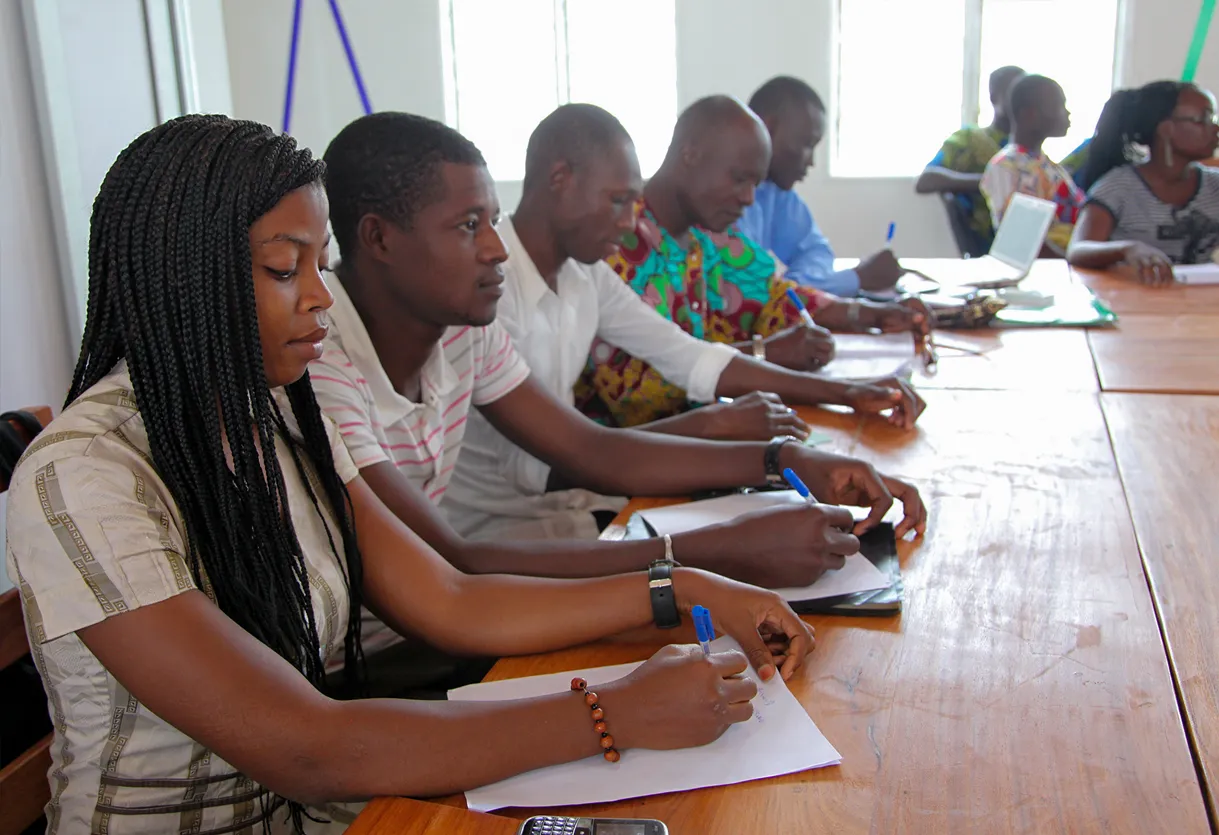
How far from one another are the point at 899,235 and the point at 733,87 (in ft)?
3.90

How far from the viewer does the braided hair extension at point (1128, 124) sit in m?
3.49

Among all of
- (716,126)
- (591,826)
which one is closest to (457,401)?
→ (591,826)

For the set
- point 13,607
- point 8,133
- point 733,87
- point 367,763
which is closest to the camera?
point 367,763

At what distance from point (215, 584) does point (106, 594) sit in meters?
0.13

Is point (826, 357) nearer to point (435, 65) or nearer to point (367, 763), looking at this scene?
point (367, 763)

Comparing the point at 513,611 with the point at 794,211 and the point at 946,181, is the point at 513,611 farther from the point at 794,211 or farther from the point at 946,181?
the point at 946,181

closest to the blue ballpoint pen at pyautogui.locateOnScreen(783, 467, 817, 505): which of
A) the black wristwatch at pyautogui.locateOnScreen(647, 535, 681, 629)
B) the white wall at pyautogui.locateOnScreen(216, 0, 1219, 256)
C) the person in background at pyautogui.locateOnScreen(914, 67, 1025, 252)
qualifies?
the black wristwatch at pyautogui.locateOnScreen(647, 535, 681, 629)

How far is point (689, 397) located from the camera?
212 centimetres

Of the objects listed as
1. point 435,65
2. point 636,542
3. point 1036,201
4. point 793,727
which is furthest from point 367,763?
point 435,65

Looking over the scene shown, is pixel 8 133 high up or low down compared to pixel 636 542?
up

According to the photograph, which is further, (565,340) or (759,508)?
(565,340)

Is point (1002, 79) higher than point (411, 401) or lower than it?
higher

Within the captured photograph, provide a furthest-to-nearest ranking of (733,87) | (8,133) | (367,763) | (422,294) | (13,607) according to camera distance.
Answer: (733,87) → (8,133) → (422,294) → (13,607) → (367,763)

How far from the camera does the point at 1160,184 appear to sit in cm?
350
